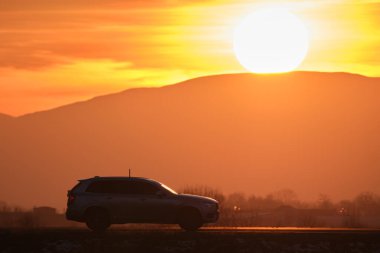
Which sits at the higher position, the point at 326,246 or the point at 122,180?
the point at 122,180

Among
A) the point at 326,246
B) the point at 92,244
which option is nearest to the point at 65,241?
the point at 92,244

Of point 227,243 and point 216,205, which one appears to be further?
point 216,205

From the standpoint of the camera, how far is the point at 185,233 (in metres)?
44.5

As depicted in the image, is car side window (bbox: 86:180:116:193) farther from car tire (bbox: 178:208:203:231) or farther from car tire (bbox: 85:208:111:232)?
car tire (bbox: 178:208:203:231)

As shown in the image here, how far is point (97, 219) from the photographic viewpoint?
4516 cm

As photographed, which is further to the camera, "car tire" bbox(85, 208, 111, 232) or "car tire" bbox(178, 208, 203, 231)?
"car tire" bbox(178, 208, 203, 231)

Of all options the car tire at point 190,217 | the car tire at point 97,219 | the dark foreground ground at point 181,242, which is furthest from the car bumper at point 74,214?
the car tire at point 190,217

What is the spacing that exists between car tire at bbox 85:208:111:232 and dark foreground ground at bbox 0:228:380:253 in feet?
1.91

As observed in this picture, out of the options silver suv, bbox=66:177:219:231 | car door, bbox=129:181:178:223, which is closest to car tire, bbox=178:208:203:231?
silver suv, bbox=66:177:219:231

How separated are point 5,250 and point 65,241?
2.23 metres

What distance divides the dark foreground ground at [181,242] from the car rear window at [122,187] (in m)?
1.64

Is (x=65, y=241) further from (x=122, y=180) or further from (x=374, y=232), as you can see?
(x=374, y=232)

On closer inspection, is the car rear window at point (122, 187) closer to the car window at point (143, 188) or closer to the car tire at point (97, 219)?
the car window at point (143, 188)

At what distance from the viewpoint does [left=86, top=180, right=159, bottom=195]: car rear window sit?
45.3m
